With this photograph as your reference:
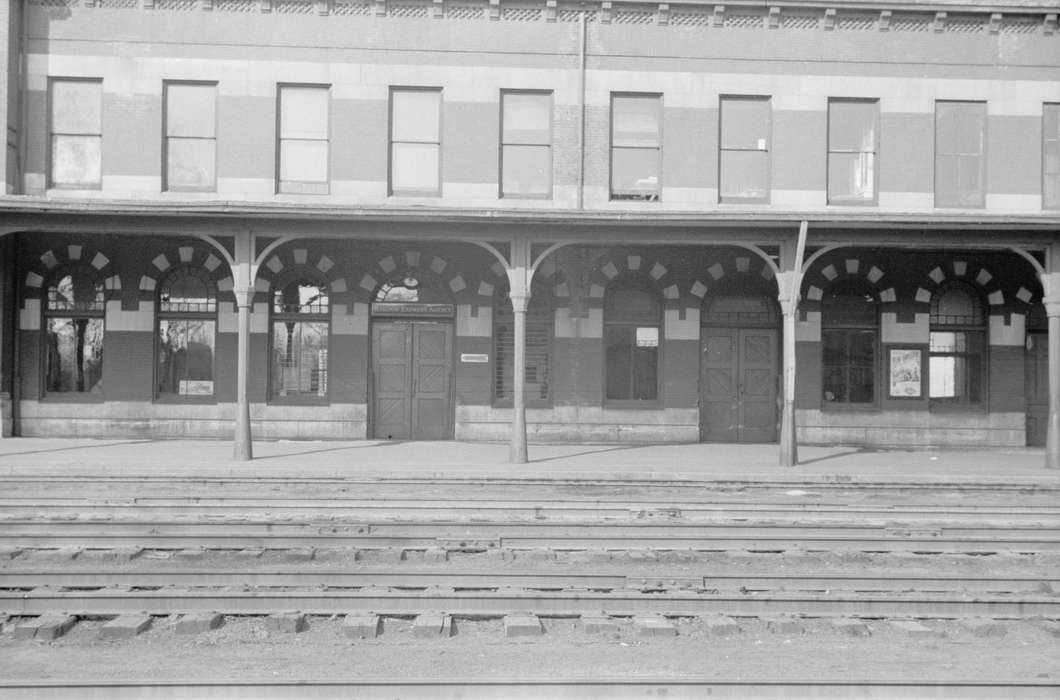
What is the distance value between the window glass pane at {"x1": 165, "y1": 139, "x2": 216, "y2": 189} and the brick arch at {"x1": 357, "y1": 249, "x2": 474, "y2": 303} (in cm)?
363

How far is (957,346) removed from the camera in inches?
774

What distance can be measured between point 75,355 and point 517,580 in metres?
14.2

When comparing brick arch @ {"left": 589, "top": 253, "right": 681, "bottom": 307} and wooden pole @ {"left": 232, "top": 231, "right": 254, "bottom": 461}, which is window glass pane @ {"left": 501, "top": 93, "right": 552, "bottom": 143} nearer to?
brick arch @ {"left": 589, "top": 253, "right": 681, "bottom": 307}

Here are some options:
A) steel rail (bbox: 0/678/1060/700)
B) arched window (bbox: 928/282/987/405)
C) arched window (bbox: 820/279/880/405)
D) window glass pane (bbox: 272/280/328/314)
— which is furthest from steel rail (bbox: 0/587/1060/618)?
arched window (bbox: 928/282/987/405)

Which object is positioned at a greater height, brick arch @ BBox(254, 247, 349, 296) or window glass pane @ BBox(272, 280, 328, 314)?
brick arch @ BBox(254, 247, 349, 296)

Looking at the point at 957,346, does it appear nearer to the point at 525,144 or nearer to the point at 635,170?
the point at 635,170

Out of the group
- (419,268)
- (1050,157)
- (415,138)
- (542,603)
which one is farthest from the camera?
(1050,157)

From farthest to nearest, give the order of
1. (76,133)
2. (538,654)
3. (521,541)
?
(76,133), (521,541), (538,654)

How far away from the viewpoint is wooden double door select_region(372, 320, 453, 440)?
19.4 meters

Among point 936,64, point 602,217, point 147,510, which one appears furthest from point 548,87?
point 147,510

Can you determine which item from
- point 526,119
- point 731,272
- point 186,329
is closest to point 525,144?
point 526,119

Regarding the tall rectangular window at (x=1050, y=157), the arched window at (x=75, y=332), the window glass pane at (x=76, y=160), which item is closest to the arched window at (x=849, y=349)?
the tall rectangular window at (x=1050, y=157)

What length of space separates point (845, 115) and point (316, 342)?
1162 cm

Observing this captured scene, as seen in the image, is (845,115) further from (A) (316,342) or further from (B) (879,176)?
(A) (316,342)
